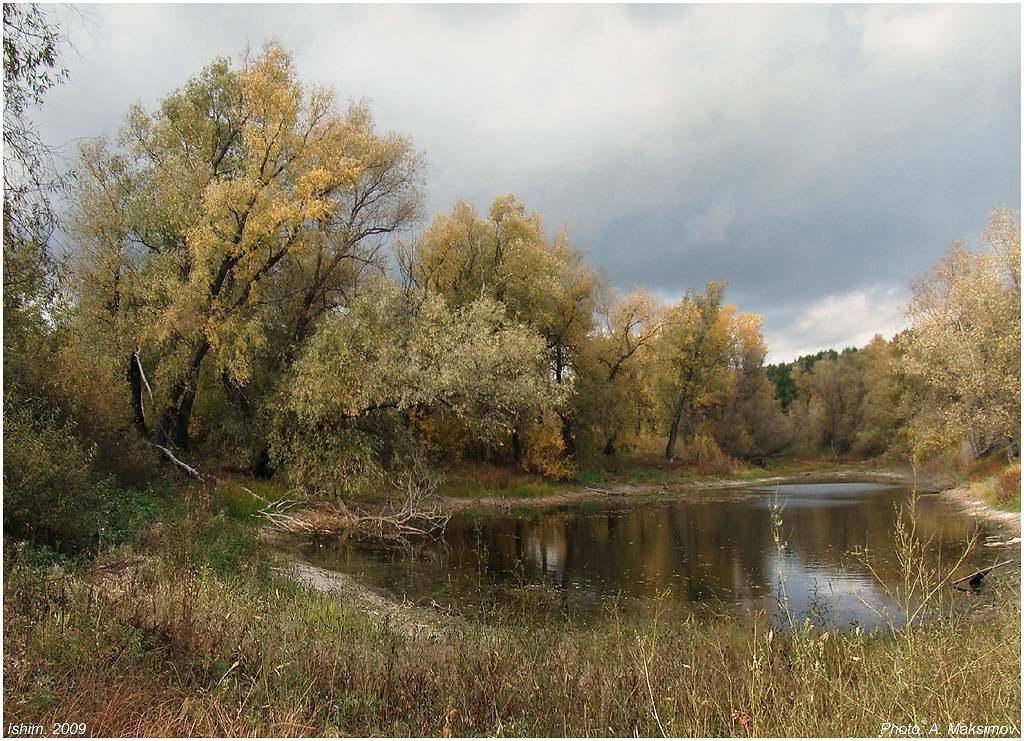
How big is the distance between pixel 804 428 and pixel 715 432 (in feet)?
47.0

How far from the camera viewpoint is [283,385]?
20.0 meters

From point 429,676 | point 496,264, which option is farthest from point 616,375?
point 429,676

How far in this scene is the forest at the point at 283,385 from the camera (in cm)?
530

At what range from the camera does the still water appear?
10648 millimetres

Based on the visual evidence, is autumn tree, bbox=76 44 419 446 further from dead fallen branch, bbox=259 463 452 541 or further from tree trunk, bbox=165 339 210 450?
dead fallen branch, bbox=259 463 452 541

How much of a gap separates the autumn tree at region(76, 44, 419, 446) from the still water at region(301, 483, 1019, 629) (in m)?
8.22

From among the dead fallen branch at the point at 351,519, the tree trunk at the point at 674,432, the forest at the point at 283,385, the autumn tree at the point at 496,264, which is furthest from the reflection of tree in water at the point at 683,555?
the tree trunk at the point at 674,432

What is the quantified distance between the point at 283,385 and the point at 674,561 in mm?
13093

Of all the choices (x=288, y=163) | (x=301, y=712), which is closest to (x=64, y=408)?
(x=301, y=712)

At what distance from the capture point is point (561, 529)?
64.7 feet

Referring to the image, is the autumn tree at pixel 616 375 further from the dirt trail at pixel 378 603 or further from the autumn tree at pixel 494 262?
the dirt trail at pixel 378 603

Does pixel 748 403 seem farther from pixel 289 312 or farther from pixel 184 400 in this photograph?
pixel 184 400

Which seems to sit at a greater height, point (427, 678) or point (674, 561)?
point (427, 678)

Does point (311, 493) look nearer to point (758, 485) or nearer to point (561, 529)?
point (561, 529)
